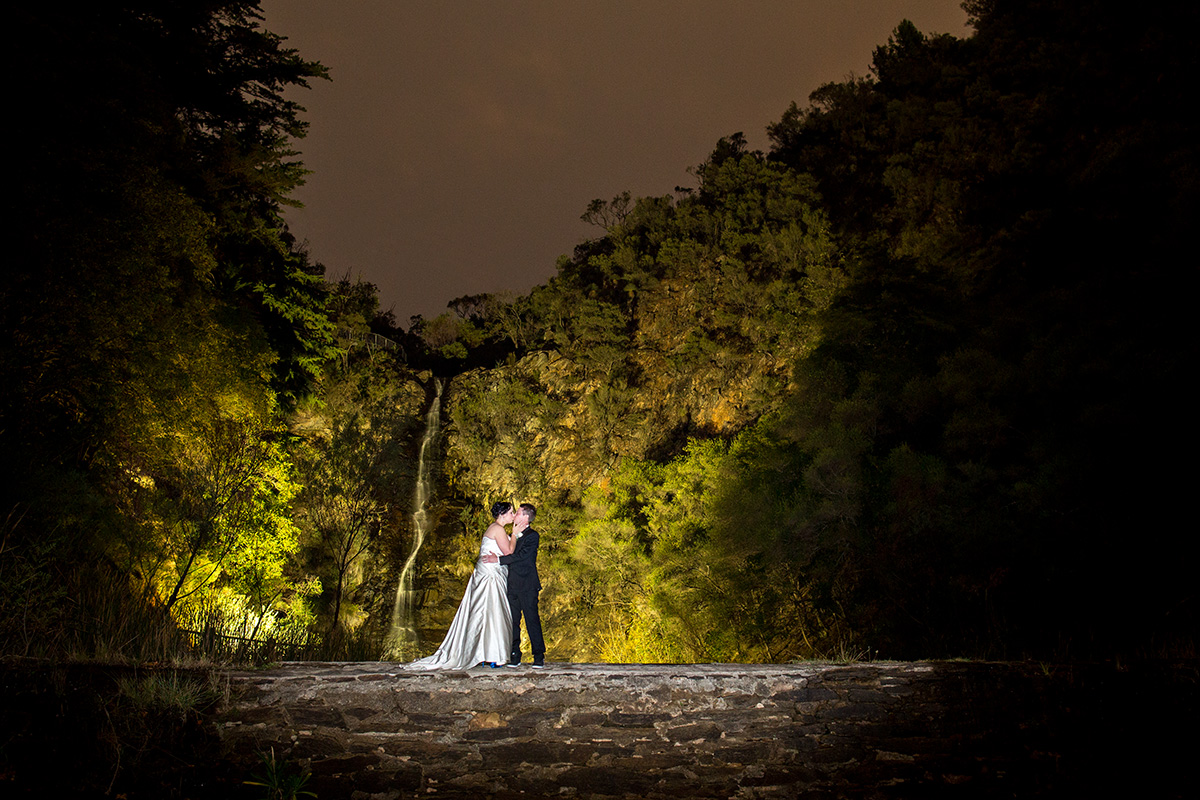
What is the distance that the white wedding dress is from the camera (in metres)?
6.11

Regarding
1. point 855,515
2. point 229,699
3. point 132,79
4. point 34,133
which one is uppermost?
point 132,79

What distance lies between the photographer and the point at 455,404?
29.4 meters

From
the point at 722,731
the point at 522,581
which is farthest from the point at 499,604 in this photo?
the point at 722,731

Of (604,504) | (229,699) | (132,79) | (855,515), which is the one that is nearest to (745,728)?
(229,699)

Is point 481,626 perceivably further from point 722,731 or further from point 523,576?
point 722,731

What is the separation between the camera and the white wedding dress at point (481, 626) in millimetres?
6113

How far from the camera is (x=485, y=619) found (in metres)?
6.29

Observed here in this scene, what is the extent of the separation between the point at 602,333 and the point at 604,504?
837 centimetres

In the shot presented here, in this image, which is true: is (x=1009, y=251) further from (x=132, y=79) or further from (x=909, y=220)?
(x=132, y=79)

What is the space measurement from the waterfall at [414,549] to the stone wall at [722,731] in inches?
697

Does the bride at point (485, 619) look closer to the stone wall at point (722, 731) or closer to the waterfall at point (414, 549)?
the stone wall at point (722, 731)

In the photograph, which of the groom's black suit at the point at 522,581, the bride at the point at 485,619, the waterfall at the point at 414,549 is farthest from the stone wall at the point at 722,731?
the waterfall at the point at 414,549

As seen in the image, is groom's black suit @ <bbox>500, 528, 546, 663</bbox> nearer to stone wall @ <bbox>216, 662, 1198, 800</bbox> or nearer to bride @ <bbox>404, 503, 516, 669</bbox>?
bride @ <bbox>404, 503, 516, 669</bbox>

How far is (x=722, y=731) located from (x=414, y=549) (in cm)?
2244
